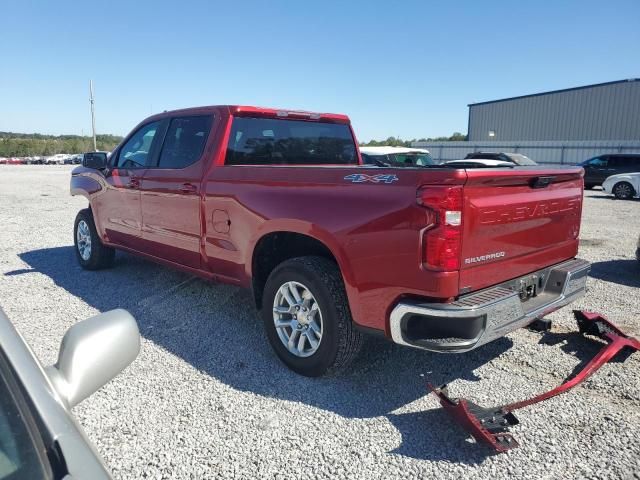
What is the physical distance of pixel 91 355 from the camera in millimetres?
1516

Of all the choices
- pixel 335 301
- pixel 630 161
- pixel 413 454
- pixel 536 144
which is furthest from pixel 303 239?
pixel 536 144

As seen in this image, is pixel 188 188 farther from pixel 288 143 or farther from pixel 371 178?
pixel 371 178

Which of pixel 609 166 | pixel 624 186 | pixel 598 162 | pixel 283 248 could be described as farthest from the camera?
pixel 598 162

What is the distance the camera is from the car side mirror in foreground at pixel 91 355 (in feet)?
4.76

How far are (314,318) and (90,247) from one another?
165 inches

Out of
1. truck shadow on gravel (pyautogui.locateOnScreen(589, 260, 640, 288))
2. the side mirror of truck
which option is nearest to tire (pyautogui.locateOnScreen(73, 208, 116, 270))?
the side mirror of truck

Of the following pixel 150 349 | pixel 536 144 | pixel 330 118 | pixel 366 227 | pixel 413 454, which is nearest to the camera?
pixel 413 454

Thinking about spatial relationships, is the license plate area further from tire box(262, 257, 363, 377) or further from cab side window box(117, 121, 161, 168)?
cab side window box(117, 121, 161, 168)

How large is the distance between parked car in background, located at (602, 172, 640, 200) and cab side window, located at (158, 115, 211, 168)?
1699cm

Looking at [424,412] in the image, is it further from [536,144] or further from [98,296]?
[536,144]

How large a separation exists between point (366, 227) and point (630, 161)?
20777mm

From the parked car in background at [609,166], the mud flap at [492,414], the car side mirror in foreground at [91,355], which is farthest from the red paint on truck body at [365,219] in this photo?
the parked car in background at [609,166]

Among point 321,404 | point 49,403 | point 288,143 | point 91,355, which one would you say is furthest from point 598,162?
point 49,403

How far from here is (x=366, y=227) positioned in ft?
9.86
